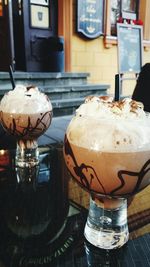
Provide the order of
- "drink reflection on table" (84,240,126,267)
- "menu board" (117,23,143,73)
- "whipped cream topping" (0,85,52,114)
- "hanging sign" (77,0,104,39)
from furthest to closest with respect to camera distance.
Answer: "hanging sign" (77,0,104,39)
"menu board" (117,23,143,73)
"whipped cream topping" (0,85,52,114)
"drink reflection on table" (84,240,126,267)

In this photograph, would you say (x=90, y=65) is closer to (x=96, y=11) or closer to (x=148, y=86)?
(x=96, y=11)

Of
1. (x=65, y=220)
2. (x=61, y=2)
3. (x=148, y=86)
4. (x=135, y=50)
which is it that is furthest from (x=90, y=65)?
(x=65, y=220)

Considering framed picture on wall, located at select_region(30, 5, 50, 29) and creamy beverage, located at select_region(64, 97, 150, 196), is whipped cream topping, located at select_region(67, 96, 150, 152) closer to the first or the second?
creamy beverage, located at select_region(64, 97, 150, 196)

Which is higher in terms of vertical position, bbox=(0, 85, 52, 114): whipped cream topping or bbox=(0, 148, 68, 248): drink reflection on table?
bbox=(0, 85, 52, 114): whipped cream topping

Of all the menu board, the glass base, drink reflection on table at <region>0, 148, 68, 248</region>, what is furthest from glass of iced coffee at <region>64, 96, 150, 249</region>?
the menu board

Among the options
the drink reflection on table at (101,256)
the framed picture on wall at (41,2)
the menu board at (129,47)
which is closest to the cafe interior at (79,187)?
the drink reflection on table at (101,256)

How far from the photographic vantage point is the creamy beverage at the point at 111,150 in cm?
54

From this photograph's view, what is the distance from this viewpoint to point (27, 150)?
1.08m

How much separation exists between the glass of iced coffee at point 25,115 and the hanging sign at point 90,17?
4.39 metres

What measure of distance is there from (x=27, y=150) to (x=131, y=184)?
603 mm

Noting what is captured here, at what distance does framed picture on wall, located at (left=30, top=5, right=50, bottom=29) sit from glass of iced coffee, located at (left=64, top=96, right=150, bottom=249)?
4.67 m

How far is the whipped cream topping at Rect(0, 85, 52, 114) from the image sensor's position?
98 centimetres

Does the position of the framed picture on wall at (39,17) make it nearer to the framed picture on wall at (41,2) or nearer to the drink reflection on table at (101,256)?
the framed picture on wall at (41,2)

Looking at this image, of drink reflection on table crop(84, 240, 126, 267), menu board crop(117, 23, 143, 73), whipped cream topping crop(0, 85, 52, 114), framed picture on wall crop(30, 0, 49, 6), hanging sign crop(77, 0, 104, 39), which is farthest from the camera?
hanging sign crop(77, 0, 104, 39)
